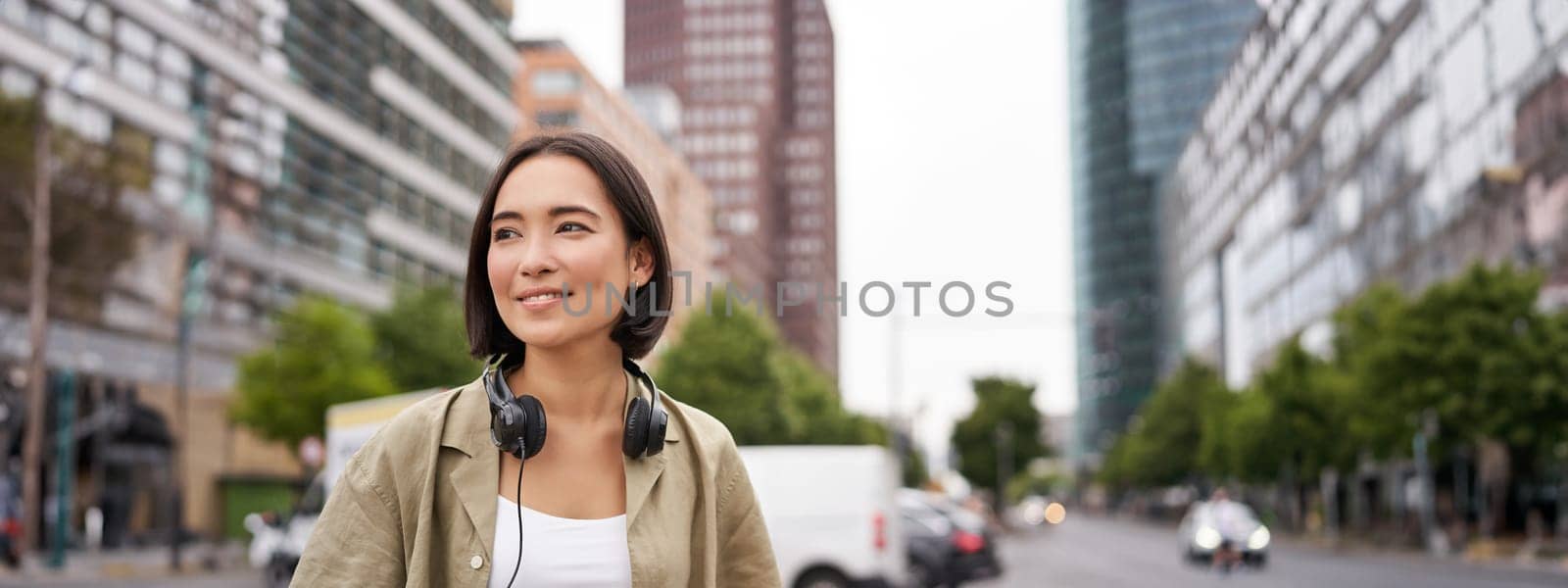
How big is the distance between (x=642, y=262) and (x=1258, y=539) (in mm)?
27096

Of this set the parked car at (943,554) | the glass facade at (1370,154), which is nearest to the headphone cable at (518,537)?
the parked car at (943,554)

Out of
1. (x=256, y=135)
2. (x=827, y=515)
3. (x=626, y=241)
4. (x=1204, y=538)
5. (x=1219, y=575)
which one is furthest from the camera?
(x=256, y=135)

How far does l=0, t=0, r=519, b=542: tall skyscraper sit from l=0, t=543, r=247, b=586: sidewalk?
3.21m

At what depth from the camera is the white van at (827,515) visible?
15633 millimetres

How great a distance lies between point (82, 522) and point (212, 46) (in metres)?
11.8

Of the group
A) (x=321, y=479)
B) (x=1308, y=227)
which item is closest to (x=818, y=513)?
(x=321, y=479)

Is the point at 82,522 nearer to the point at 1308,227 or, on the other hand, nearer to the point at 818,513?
the point at 818,513

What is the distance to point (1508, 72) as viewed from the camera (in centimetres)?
3809

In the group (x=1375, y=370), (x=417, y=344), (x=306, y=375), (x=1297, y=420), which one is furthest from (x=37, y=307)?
(x=1297, y=420)

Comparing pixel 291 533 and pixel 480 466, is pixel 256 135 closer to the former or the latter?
pixel 291 533

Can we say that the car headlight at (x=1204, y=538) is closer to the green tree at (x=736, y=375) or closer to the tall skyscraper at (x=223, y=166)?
the tall skyscraper at (x=223, y=166)

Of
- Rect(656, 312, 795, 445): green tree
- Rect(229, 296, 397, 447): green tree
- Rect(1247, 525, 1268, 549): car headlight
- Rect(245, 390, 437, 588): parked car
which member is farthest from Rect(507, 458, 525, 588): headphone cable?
Rect(656, 312, 795, 445): green tree

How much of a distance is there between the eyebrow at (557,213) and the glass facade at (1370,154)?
34.1m

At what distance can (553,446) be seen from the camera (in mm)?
2221
